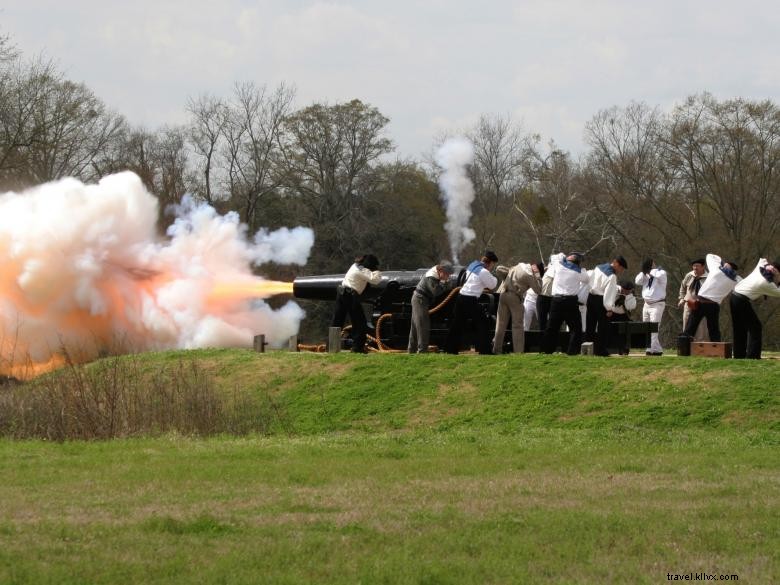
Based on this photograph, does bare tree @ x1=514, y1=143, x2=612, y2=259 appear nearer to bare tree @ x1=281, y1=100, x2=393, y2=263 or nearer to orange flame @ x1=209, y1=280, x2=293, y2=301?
bare tree @ x1=281, y1=100, x2=393, y2=263

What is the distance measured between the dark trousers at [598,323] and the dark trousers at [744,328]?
8.78 feet

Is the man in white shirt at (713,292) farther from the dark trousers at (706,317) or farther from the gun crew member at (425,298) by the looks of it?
the gun crew member at (425,298)

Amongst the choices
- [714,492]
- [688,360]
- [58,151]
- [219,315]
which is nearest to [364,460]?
[714,492]

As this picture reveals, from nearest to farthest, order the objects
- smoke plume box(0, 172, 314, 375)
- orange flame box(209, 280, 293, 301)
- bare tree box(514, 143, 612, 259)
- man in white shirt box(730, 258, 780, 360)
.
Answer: man in white shirt box(730, 258, 780, 360), smoke plume box(0, 172, 314, 375), orange flame box(209, 280, 293, 301), bare tree box(514, 143, 612, 259)

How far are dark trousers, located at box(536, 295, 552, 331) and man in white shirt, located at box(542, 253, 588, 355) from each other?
5.60 feet

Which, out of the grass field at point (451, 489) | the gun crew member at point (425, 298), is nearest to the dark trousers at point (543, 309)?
the gun crew member at point (425, 298)

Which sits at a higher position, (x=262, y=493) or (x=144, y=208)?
(x=144, y=208)

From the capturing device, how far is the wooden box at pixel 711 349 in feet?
71.3

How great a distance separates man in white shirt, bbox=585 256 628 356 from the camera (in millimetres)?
23078

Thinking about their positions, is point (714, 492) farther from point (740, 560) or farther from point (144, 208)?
point (144, 208)

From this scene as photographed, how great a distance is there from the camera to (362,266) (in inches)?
1011

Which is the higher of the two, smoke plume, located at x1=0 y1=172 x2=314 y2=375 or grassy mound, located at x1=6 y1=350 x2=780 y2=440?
smoke plume, located at x1=0 y1=172 x2=314 y2=375

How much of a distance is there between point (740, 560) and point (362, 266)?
1693cm

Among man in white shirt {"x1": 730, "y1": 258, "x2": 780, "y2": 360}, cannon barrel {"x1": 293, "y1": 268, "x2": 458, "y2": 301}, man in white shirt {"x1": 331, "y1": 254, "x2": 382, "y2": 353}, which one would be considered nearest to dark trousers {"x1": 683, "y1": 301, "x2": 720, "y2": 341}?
man in white shirt {"x1": 730, "y1": 258, "x2": 780, "y2": 360}
